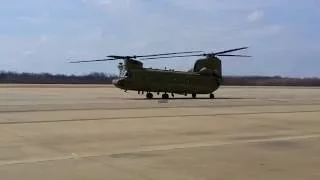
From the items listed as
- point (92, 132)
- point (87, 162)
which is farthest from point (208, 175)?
point (92, 132)

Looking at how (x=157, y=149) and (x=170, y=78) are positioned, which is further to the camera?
(x=170, y=78)

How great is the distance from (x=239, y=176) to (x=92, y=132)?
7.43 m

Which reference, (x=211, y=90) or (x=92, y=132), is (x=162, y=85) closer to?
(x=211, y=90)

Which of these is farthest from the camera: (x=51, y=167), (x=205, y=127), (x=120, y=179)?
(x=205, y=127)

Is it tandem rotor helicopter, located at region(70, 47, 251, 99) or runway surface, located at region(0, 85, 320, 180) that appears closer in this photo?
runway surface, located at region(0, 85, 320, 180)

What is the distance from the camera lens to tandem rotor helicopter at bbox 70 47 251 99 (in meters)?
41.6

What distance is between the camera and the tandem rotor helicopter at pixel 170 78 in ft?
136

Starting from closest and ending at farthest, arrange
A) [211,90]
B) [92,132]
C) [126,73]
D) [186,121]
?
[92,132] → [186,121] → [126,73] → [211,90]

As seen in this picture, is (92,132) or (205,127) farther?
(205,127)

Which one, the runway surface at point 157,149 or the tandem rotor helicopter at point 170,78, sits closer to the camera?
the runway surface at point 157,149

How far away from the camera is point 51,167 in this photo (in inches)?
385

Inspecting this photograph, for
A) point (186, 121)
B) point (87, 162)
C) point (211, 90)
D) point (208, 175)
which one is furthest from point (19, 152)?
point (211, 90)

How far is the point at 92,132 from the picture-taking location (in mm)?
15758

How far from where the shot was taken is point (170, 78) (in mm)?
43000
